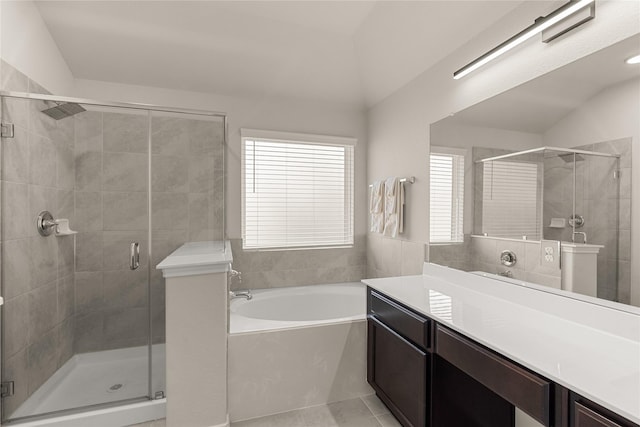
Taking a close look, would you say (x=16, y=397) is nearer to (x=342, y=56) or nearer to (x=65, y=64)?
(x=65, y=64)

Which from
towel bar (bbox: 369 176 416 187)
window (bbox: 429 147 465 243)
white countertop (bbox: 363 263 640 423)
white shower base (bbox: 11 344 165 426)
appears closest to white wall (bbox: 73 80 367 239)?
towel bar (bbox: 369 176 416 187)

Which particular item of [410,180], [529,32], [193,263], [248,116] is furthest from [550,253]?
[248,116]

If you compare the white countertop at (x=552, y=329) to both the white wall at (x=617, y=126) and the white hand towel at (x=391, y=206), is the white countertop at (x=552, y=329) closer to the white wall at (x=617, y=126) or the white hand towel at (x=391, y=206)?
the white wall at (x=617, y=126)

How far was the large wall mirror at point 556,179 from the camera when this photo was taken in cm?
119

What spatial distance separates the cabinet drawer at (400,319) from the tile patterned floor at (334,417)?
2.01ft

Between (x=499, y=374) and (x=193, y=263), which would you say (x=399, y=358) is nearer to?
(x=499, y=374)

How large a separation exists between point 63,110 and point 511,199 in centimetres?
264

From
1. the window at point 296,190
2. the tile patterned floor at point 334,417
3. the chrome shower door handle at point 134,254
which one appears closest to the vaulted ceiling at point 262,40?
the window at point 296,190

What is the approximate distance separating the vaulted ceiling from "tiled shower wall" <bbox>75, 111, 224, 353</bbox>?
2.75 ft

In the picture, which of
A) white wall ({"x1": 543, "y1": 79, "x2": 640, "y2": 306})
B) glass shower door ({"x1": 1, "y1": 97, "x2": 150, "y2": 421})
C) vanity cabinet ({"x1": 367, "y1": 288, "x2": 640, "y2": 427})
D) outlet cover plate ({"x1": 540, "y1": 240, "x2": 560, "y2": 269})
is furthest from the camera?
glass shower door ({"x1": 1, "y1": 97, "x2": 150, "y2": 421})

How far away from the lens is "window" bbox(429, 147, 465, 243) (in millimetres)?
1994

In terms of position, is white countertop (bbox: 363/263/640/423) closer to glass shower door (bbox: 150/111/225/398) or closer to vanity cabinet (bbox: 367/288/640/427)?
vanity cabinet (bbox: 367/288/640/427)

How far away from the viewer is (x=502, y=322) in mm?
1339

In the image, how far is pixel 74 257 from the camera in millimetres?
1938
